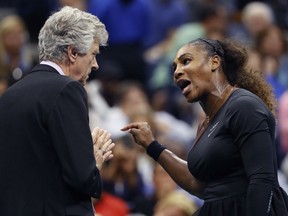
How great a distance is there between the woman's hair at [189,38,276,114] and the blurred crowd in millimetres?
2996

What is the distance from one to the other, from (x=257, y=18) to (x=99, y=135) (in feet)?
21.0

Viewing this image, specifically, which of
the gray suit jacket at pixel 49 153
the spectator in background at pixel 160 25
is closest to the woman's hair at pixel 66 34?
the gray suit jacket at pixel 49 153

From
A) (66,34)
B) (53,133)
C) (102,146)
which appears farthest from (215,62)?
(53,133)

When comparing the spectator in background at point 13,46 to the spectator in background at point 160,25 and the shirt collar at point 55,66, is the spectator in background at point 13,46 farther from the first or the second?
the shirt collar at point 55,66

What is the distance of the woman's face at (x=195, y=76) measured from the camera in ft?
19.4

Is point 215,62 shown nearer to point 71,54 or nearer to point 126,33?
point 71,54

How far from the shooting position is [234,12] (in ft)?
44.0

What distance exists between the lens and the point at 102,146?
586 centimetres

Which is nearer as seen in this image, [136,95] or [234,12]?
[136,95]

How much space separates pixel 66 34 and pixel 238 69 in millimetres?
1052

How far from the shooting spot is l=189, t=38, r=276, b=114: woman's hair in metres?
6.00

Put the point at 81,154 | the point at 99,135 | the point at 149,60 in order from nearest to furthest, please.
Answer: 1. the point at 81,154
2. the point at 99,135
3. the point at 149,60

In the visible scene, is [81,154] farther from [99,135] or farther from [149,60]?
[149,60]

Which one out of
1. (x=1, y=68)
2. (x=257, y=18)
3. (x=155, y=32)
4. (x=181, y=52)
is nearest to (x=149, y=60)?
(x=155, y=32)
